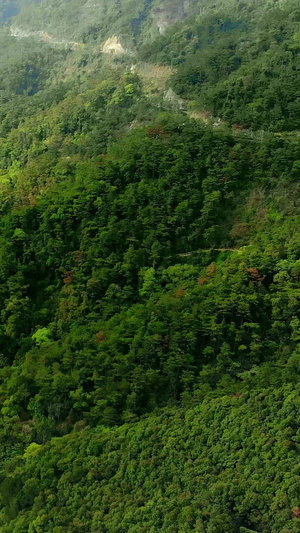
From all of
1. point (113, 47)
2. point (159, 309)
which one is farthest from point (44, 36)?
point (159, 309)

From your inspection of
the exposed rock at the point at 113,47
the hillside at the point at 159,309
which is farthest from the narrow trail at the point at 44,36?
the hillside at the point at 159,309

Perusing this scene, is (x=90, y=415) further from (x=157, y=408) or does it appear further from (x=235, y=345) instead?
(x=235, y=345)

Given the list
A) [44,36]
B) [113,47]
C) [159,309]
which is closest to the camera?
[159,309]

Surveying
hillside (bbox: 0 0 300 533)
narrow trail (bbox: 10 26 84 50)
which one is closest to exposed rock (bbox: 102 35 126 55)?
narrow trail (bbox: 10 26 84 50)

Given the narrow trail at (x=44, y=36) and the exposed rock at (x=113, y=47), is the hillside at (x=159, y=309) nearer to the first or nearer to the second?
the exposed rock at (x=113, y=47)

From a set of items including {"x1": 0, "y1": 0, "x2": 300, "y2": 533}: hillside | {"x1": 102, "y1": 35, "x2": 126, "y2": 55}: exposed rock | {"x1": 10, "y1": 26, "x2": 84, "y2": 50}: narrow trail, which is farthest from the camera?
{"x1": 10, "y1": 26, "x2": 84, "y2": 50}: narrow trail

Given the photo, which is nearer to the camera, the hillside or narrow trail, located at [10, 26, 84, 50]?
the hillside

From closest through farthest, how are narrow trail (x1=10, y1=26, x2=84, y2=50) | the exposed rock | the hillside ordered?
the hillside
the exposed rock
narrow trail (x1=10, y1=26, x2=84, y2=50)

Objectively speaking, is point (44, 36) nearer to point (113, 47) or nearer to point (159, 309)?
point (113, 47)

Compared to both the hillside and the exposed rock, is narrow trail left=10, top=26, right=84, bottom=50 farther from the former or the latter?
the hillside
